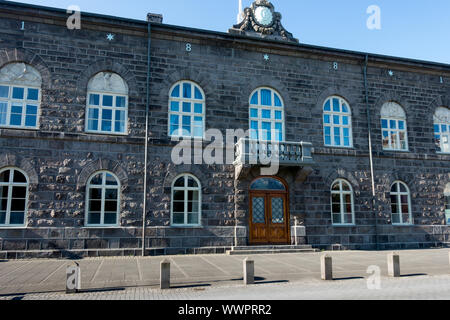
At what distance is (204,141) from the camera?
15.4 m

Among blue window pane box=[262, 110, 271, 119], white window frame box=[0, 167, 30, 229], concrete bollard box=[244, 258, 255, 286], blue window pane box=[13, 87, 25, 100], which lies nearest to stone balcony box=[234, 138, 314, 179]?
blue window pane box=[262, 110, 271, 119]

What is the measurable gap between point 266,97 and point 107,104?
A: 727 centimetres

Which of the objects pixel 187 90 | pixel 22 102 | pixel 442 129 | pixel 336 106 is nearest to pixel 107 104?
pixel 22 102

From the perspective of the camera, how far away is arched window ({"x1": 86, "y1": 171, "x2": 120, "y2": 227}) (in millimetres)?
14039

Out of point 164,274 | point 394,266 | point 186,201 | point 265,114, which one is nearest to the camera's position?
point 164,274

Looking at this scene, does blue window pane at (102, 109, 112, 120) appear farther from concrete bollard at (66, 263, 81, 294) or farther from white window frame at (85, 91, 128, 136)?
concrete bollard at (66, 263, 81, 294)

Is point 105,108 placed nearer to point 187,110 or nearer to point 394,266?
point 187,110

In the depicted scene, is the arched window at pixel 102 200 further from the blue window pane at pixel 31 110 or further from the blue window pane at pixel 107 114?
the blue window pane at pixel 31 110

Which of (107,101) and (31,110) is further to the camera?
(107,101)

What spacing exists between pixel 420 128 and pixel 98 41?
16713mm

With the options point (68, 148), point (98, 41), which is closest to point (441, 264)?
point (68, 148)

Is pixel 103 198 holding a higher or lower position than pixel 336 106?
lower

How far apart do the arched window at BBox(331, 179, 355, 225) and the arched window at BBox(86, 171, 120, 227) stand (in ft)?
32.4
